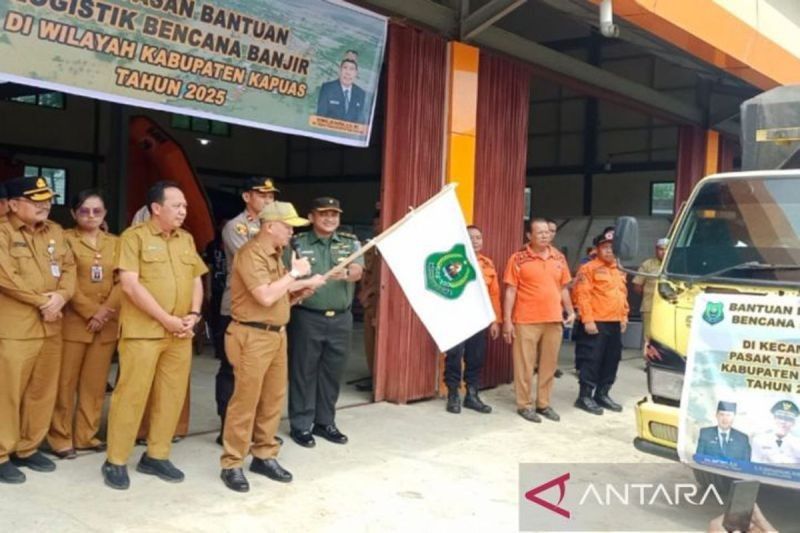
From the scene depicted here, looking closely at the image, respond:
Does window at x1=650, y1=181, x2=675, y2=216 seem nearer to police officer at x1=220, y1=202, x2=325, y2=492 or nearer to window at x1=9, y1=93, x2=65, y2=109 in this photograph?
window at x1=9, y1=93, x2=65, y2=109

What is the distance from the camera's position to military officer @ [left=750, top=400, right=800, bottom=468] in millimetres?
3916

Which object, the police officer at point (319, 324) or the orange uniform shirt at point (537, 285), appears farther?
the orange uniform shirt at point (537, 285)

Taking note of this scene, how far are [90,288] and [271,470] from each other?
1.70 metres

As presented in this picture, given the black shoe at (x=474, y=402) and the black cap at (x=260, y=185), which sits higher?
the black cap at (x=260, y=185)

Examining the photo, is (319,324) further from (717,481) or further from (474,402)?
(717,481)

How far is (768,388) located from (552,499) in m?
1.58

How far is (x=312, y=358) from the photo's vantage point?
570 centimetres

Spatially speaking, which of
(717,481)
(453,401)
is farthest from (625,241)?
(453,401)

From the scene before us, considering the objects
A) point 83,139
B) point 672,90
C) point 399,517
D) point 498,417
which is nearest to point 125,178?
point 498,417

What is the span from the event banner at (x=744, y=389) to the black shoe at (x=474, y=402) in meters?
3.21

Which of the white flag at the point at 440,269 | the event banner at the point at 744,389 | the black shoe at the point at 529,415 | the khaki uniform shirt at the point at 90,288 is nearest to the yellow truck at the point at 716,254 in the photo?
the event banner at the point at 744,389

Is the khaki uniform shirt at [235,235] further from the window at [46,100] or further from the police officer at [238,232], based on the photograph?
the window at [46,100]

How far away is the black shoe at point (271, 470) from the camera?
16.3ft

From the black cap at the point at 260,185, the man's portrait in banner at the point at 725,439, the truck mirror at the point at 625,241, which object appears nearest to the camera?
the man's portrait in banner at the point at 725,439
